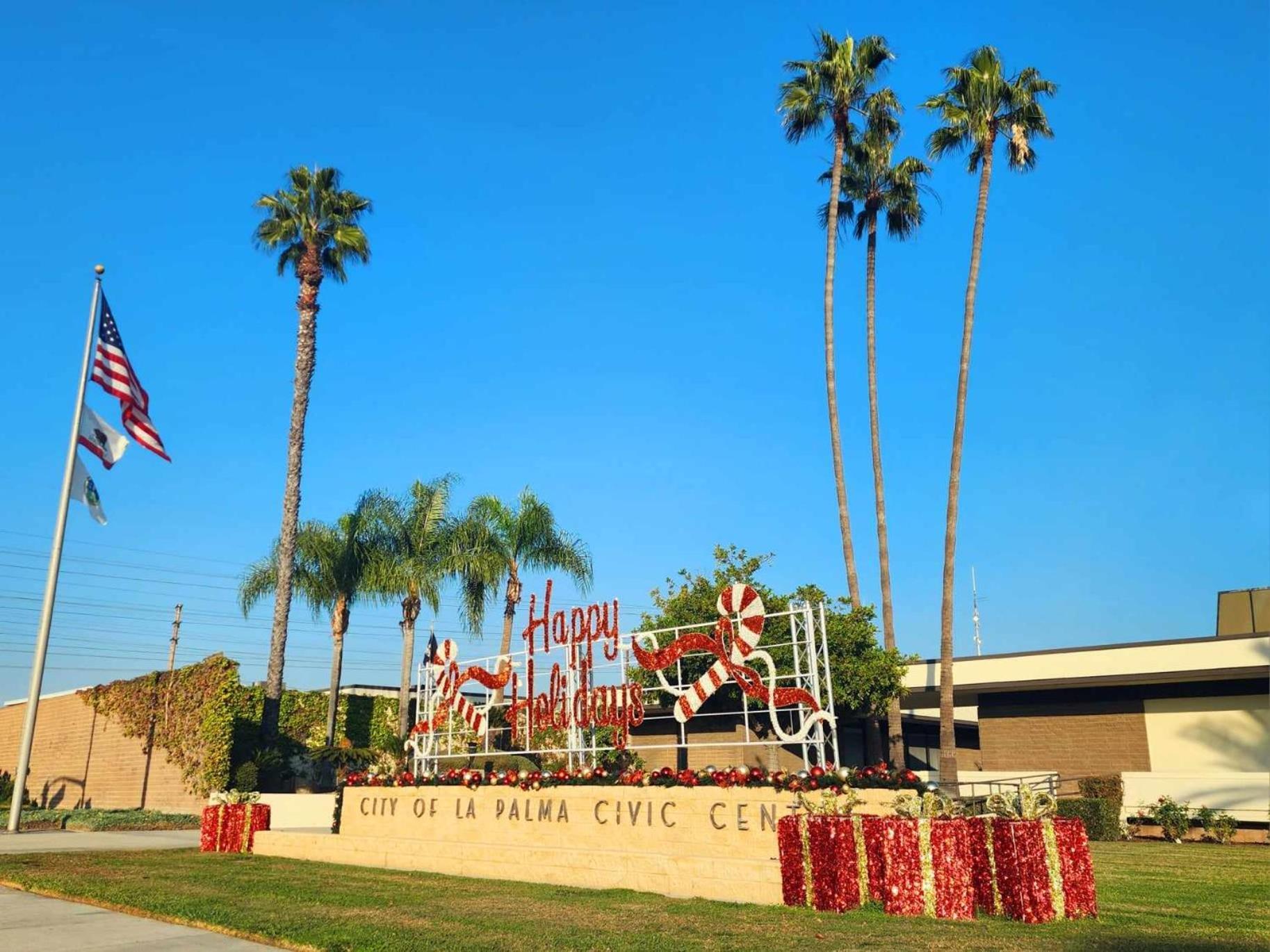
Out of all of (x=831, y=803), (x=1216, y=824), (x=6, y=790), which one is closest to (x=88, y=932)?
(x=831, y=803)

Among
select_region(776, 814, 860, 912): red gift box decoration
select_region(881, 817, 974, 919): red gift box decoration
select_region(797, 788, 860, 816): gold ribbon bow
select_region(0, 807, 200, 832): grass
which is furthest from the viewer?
select_region(0, 807, 200, 832): grass

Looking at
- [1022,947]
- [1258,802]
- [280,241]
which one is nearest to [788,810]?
[1022,947]

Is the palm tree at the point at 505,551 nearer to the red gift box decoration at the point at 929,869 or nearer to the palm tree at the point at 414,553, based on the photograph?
the palm tree at the point at 414,553

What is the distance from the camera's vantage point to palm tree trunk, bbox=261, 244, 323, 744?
31.3m

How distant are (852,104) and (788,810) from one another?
27.5m

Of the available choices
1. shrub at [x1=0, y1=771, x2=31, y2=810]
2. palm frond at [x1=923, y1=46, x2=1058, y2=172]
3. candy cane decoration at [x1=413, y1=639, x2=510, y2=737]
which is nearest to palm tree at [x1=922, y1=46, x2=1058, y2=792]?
palm frond at [x1=923, y1=46, x2=1058, y2=172]

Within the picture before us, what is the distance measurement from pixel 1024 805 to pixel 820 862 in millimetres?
2211

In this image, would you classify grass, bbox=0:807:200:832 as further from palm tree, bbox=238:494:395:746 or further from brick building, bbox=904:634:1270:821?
brick building, bbox=904:634:1270:821

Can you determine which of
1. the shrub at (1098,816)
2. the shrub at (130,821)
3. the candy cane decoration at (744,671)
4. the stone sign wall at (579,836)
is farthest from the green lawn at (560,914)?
the shrub at (130,821)

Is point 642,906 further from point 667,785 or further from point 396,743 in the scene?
point 396,743

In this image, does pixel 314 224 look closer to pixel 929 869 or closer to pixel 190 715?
pixel 190 715

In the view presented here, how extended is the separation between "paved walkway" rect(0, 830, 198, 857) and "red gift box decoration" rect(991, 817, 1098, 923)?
17.0m

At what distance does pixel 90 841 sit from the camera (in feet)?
71.6

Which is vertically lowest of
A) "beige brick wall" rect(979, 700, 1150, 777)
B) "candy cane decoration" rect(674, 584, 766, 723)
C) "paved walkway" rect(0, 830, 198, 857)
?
"paved walkway" rect(0, 830, 198, 857)
